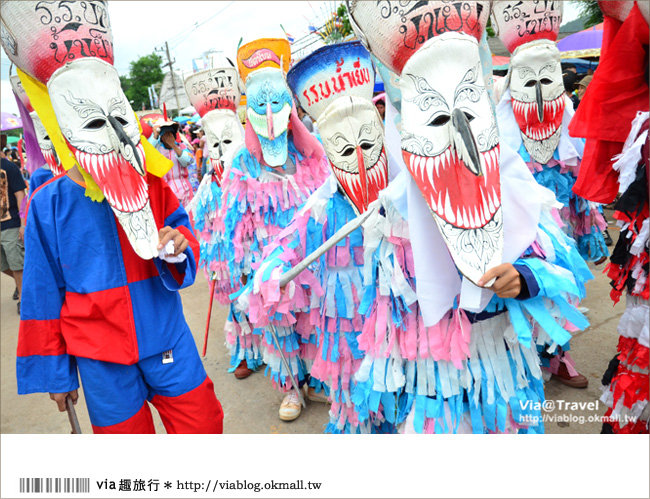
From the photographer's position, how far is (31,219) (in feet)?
6.06

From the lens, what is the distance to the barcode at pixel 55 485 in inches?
59.5

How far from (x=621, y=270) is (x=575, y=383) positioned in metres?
1.09

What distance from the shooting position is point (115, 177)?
5.49 feet

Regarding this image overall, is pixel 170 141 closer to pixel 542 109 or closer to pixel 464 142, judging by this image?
pixel 542 109

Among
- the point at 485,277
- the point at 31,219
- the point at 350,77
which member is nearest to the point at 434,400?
the point at 485,277

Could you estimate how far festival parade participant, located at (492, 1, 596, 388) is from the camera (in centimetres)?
276

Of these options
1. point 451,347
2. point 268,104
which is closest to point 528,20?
point 268,104

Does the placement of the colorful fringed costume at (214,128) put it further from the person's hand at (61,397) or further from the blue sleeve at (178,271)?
the person's hand at (61,397)

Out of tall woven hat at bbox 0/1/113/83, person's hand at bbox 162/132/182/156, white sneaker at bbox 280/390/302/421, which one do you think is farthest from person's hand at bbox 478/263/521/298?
person's hand at bbox 162/132/182/156

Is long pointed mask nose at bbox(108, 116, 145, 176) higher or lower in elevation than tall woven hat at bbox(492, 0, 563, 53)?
lower

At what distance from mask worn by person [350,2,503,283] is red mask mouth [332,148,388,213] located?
70cm

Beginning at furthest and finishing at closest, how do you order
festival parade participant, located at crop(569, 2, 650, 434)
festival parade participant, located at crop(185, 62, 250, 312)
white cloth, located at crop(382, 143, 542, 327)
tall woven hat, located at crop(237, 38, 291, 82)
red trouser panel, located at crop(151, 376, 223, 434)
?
1. festival parade participant, located at crop(185, 62, 250, 312)
2. tall woven hat, located at crop(237, 38, 291, 82)
3. red trouser panel, located at crop(151, 376, 223, 434)
4. festival parade participant, located at crop(569, 2, 650, 434)
5. white cloth, located at crop(382, 143, 542, 327)

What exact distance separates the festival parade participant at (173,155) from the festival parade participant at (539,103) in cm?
477

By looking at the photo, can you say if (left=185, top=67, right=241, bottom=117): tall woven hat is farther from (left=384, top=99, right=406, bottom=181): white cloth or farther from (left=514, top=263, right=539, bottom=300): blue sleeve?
(left=514, top=263, right=539, bottom=300): blue sleeve
